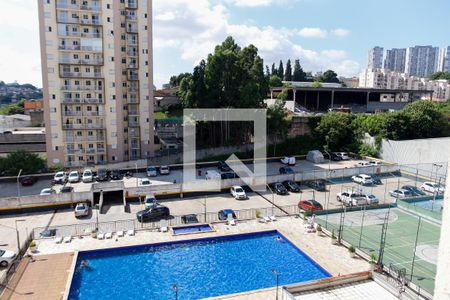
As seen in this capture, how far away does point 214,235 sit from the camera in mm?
22297

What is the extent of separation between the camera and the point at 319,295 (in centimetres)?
1407

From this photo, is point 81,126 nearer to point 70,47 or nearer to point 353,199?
point 70,47

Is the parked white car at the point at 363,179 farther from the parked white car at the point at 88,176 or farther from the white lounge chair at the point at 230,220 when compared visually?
the parked white car at the point at 88,176

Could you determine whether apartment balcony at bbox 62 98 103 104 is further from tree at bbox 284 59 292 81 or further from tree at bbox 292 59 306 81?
tree at bbox 292 59 306 81

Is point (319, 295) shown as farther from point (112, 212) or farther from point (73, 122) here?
point (73, 122)

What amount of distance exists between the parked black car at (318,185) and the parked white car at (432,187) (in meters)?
9.26

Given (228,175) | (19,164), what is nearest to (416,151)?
(228,175)

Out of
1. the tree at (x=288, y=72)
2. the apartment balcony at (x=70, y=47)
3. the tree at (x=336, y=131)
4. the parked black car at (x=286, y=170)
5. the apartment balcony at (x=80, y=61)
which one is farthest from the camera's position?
the tree at (x=288, y=72)

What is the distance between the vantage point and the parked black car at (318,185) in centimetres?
3347

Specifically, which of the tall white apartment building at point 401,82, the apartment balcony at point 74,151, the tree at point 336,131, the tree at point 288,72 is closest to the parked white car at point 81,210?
the apartment balcony at point 74,151

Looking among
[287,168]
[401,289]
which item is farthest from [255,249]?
[287,168]

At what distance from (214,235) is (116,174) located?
60.7ft

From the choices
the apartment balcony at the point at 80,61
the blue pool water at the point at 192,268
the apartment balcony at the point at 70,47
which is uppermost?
the apartment balcony at the point at 70,47

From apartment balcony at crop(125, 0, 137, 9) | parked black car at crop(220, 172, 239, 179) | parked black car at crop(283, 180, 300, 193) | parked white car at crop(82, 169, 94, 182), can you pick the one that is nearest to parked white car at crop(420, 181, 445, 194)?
parked black car at crop(283, 180, 300, 193)
